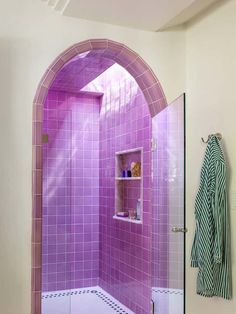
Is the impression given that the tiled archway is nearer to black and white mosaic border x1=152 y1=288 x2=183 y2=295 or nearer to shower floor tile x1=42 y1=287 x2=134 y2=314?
black and white mosaic border x1=152 y1=288 x2=183 y2=295

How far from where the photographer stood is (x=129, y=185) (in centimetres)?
418

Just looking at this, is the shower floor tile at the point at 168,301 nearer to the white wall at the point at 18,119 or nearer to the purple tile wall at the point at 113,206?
the purple tile wall at the point at 113,206

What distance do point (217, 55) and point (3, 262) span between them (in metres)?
2.04

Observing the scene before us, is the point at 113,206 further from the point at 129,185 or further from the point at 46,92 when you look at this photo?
the point at 46,92

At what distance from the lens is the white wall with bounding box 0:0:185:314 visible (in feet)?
8.27

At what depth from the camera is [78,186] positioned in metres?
4.88

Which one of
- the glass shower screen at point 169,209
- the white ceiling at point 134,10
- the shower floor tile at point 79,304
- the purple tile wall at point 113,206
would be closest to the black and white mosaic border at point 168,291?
the glass shower screen at point 169,209

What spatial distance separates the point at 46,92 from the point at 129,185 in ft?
5.96

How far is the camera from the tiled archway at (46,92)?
2.56 m

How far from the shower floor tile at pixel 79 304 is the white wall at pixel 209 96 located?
138cm

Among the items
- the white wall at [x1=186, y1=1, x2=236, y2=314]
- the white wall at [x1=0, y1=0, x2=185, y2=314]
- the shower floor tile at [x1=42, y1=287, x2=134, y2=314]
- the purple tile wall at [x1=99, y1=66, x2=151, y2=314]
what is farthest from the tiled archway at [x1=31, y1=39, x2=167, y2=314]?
the shower floor tile at [x1=42, y1=287, x2=134, y2=314]

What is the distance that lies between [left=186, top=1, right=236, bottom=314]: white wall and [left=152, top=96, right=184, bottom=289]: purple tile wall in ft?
0.75

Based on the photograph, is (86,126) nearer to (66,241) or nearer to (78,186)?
(78,186)

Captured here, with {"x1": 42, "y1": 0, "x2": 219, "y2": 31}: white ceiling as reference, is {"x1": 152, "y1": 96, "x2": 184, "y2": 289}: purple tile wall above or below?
below
